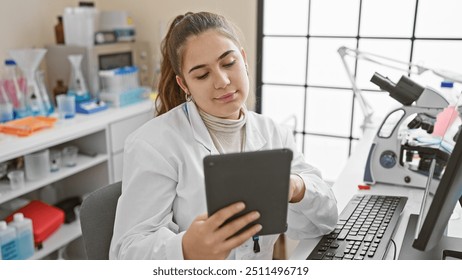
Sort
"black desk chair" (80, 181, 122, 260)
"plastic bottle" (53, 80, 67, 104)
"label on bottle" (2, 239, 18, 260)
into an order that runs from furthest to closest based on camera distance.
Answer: "plastic bottle" (53, 80, 67, 104)
"label on bottle" (2, 239, 18, 260)
"black desk chair" (80, 181, 122, 260)

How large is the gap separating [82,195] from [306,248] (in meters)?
1.79

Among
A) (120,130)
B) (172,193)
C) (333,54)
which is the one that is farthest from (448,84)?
(120,130)

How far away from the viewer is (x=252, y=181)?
675 millimetres

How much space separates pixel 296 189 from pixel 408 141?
623 millimetres

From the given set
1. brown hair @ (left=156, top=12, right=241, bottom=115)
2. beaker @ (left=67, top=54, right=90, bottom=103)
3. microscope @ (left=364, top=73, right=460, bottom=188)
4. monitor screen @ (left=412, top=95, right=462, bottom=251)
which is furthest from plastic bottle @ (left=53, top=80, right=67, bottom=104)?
monitor screen @ (left=412, top=95, right=462, bottom=251)

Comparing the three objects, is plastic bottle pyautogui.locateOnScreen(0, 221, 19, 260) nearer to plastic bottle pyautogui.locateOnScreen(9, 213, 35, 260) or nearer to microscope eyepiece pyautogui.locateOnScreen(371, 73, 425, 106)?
plastic bottle pyautogui.locateOnScreen(9, 213, 35, 260)

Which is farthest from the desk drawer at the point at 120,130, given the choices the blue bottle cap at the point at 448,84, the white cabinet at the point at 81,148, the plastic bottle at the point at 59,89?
the blue bottle cap at the point at 448,84

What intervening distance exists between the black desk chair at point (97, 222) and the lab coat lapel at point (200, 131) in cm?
28

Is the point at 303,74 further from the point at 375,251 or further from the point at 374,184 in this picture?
the point at 375,251

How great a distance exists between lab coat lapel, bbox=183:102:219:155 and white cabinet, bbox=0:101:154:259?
3.42 feet

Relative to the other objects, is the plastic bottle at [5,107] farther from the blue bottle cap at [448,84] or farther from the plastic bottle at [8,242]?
the blue bottle cap at [448,84]

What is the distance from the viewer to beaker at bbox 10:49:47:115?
2.14 meters

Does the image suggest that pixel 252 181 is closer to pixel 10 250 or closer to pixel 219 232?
pixel 219 232

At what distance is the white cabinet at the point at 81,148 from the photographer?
1885 millimetres
